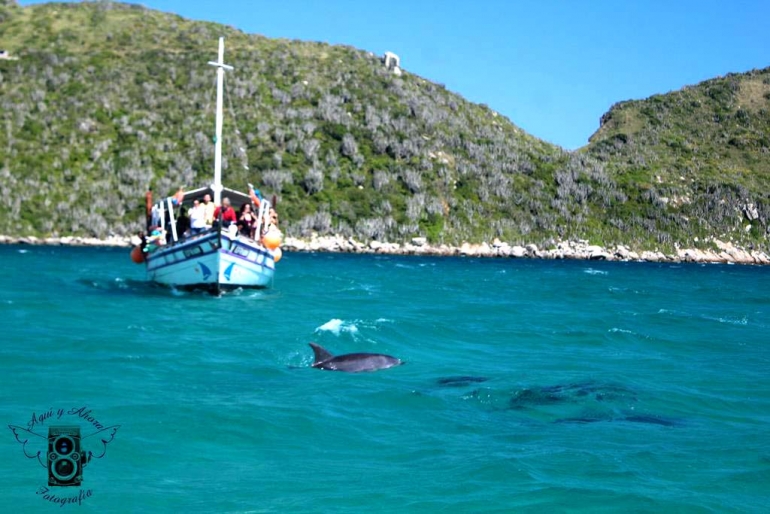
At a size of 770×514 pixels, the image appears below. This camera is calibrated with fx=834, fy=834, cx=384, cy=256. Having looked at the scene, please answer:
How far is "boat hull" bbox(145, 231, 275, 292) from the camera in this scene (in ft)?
90.7

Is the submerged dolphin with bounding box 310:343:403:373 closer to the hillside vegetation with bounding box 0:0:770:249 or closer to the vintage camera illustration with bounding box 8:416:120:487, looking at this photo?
the vintage camera illustration with bounding box 8:416:120:487

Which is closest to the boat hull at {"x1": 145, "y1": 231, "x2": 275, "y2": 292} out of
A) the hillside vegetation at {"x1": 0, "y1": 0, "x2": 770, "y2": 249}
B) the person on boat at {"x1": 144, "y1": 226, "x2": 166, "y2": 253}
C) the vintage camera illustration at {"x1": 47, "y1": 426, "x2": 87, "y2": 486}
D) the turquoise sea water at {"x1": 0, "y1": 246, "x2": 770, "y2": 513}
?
the person on boat at {"x1": 144, "y1": 226, "x2": 166, "y2": 253}

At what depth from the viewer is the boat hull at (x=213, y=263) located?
27641 mm

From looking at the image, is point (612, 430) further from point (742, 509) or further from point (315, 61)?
point (315, 61)

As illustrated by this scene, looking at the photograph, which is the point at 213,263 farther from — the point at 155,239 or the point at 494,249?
the point at 494,249

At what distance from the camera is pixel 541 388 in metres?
14.0

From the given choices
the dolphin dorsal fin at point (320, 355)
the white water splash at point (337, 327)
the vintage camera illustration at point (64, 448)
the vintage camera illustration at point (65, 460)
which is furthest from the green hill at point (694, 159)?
the vintage camera illustration at point (65, 460)

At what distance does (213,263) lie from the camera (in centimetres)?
2792


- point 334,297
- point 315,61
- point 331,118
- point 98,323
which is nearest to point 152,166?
point 331,118

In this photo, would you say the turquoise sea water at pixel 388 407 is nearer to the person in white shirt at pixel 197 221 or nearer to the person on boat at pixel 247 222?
the person in white shirt at pixel 197 221

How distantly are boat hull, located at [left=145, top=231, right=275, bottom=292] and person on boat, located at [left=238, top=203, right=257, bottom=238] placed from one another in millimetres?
1133

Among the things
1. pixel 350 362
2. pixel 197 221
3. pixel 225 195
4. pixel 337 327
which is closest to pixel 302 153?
pixel 225 195

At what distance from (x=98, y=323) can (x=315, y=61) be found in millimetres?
80640

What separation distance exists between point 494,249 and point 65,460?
65.3m
